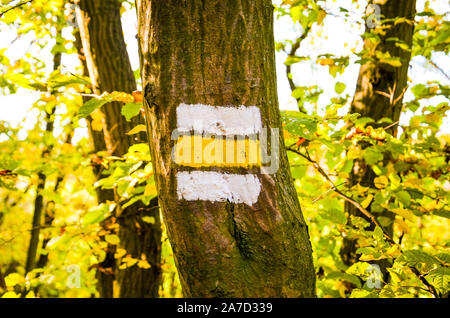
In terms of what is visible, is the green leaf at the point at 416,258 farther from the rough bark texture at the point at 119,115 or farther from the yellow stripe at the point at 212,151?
the rough bark texture at the point at 119,115

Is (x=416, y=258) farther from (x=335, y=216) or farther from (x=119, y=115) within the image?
(x=119, y=115)

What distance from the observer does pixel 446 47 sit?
2.29 metres

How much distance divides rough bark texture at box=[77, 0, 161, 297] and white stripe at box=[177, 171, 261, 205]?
5.62 feet

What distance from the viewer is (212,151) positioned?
918 millimetres

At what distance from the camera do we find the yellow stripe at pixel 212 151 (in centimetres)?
92

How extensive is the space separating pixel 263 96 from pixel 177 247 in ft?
1.54

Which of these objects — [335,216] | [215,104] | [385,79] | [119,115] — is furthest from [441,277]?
[119,115]

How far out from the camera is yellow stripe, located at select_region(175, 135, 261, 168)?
3.01 feet

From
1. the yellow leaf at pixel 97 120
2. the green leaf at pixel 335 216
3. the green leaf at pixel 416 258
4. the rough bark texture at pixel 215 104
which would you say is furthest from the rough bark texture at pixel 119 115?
the green leaf at pixel 416 258

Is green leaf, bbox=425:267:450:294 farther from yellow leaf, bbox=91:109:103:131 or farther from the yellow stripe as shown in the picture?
yellow leaf, bbox=91:109:103:131

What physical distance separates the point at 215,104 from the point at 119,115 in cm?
Result: 195
